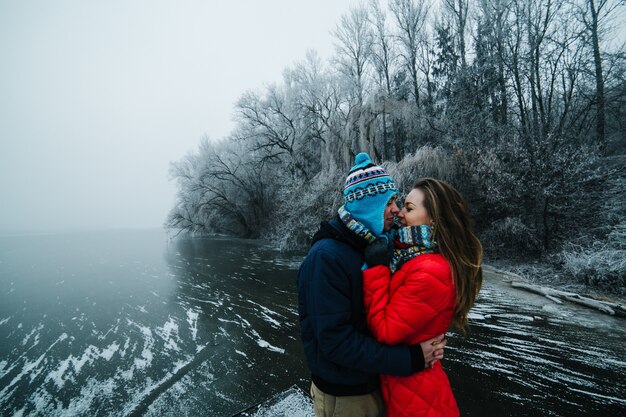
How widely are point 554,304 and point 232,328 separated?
7334 mm

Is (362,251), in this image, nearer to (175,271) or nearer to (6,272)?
(175,271)

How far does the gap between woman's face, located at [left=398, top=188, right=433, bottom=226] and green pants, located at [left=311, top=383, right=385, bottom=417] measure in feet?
3.13

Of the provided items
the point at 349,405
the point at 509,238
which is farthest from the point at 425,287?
the point at 509,238

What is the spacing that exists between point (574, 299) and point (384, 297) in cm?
764

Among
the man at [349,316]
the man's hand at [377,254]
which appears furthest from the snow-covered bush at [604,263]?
the man's hand at [377,254]

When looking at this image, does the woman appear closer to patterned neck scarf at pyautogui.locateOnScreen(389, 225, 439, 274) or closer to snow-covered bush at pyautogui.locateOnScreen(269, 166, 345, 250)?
patterned neck scarf at pyautogui.locateOnScreen(389, 225, 439, 274)

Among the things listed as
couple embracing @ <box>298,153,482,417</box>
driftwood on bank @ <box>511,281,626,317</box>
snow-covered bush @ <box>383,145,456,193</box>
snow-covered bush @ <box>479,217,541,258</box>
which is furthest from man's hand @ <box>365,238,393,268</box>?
snow-covered bush @ <box>479,217,541,258</box>

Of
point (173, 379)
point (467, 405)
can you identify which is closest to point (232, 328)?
point (173, 379)

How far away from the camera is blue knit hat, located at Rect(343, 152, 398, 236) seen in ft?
4.71

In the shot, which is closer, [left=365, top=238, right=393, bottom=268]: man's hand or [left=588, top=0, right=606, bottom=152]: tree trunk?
[left=365, top=238, right=393, bottom=268]: man's hand

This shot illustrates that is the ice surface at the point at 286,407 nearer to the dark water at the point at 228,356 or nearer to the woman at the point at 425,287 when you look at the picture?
the woman at the point at 425,287

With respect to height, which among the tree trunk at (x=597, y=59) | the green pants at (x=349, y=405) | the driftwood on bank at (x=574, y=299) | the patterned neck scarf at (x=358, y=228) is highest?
the tree trunk at (x=597, y=59)

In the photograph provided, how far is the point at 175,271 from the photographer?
13.4m

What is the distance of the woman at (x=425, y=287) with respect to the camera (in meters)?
1.28
